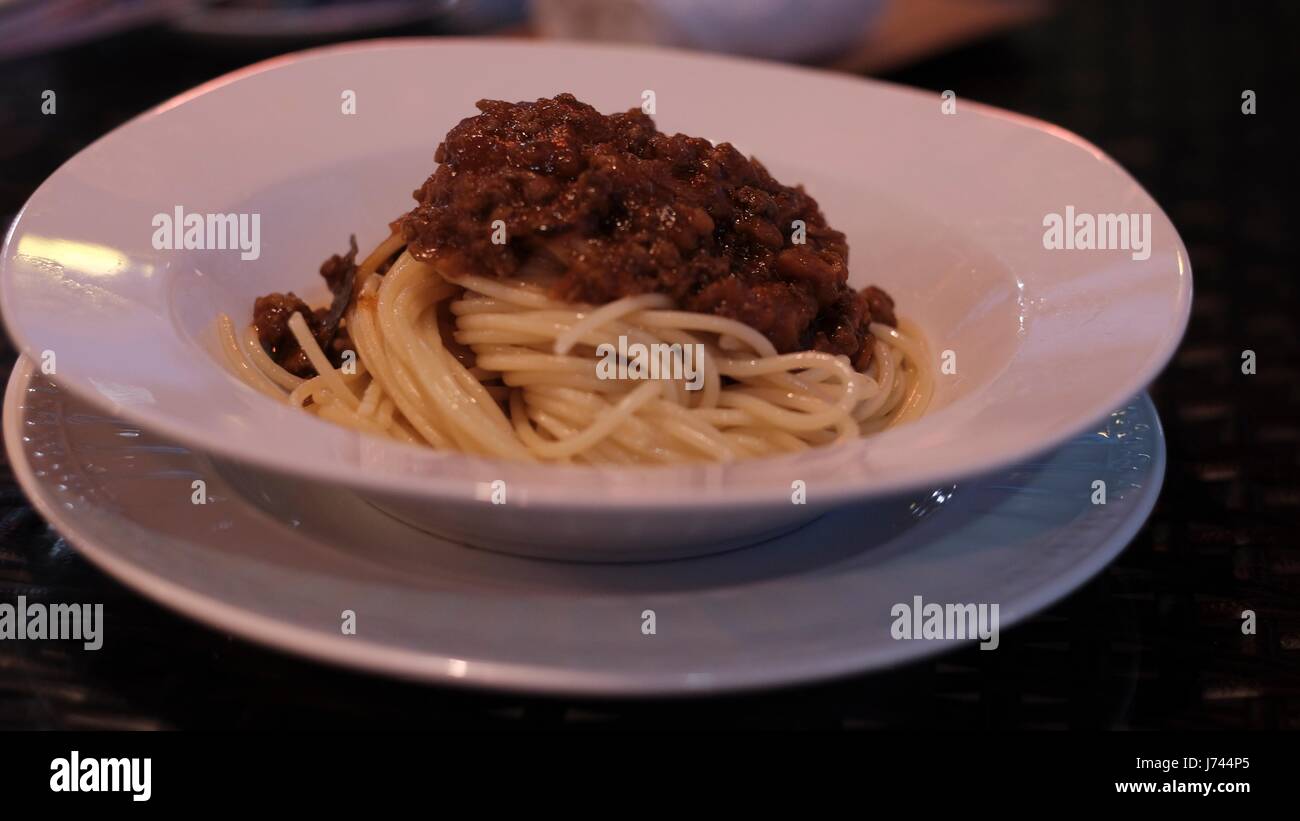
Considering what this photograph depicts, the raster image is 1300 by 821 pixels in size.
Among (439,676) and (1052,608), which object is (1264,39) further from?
(439,676)

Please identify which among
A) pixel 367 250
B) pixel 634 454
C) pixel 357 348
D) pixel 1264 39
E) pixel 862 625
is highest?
pixel 1264 39

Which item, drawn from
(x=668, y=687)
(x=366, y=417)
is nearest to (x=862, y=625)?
(x=668, y=687)

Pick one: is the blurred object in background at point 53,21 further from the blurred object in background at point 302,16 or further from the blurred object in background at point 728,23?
the blurred object in background at point 728,23

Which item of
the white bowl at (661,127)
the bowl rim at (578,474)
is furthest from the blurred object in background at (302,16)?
the bowl rim at (578,474)
